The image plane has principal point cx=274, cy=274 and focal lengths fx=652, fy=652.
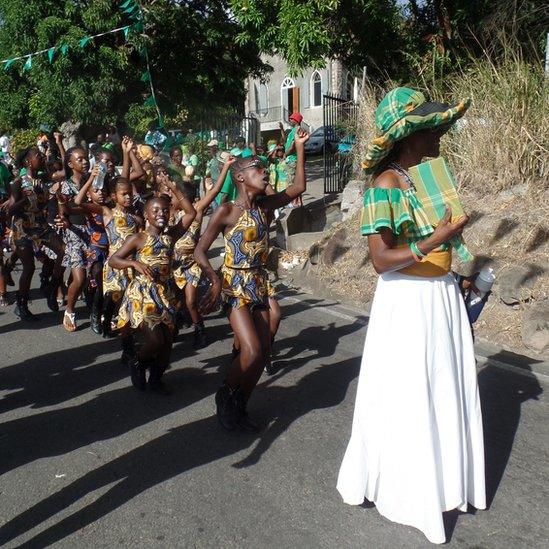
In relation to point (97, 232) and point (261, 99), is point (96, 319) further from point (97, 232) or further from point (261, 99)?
point (261, 99)

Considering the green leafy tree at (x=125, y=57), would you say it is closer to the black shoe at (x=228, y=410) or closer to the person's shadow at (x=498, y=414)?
the black shoe at (x=228, y=410)

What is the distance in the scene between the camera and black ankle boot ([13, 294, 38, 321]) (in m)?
7.59

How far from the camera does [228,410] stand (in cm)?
432

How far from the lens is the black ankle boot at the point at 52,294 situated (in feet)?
26.2

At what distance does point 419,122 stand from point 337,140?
958cm

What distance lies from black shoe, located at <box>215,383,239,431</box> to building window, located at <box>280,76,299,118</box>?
113 ft

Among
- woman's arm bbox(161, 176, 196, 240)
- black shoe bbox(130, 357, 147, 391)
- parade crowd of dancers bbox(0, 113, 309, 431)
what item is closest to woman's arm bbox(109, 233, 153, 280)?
parade crowd of dancers bbox(0, 113, 309, 431)

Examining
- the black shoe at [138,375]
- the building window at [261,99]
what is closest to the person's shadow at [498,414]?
the black shoe at [138,375]

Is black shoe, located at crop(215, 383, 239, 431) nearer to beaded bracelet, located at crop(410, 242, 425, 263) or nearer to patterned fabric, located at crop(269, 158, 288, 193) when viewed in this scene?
beaded bracelet, located at crop(410, 242, 425, 263)

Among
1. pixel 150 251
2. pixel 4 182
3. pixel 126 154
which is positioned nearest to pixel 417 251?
pixel 150 251

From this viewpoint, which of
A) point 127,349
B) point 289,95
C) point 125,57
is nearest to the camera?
point 127,349

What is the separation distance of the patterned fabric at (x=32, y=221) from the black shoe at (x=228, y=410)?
4337 millimetres

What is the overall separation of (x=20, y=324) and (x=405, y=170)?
225 inches

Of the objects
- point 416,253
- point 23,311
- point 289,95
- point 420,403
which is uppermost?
point 289,95
